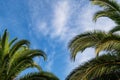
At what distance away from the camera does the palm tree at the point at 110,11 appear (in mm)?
18172

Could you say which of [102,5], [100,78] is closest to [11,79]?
[100,78]

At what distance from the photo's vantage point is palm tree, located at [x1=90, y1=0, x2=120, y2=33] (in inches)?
715

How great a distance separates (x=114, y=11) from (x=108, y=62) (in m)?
3.08

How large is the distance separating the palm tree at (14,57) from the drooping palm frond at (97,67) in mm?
4766

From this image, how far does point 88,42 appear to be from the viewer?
17781 mm

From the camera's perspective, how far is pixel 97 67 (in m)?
16.8

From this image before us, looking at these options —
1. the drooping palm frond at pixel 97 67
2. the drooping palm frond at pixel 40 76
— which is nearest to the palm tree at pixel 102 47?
the drooping palm frond at pixel 97 67

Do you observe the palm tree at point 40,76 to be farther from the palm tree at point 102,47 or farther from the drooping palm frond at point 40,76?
the palm tree at point 102,47

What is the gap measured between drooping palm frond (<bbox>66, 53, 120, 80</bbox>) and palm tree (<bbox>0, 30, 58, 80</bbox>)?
477 centimetres

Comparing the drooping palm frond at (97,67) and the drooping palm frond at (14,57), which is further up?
the drooping palm frond at (14,57)

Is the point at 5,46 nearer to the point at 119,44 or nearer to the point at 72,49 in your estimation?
the point at 72,49

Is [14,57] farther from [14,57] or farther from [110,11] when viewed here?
[110,11]

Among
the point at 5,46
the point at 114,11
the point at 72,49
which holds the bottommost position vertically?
the point at 72,49

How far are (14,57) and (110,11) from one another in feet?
24.4
